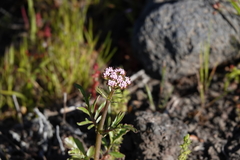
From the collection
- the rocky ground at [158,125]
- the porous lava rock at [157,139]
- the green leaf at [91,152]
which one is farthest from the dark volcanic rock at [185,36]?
the green leaf at [91,152]

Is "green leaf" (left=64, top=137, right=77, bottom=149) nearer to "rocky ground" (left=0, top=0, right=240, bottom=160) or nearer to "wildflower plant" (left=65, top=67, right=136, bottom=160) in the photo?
"wildflower plant" (left=65, top=67, right=136, bottom=160)

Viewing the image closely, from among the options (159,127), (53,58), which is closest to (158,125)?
(159,127)

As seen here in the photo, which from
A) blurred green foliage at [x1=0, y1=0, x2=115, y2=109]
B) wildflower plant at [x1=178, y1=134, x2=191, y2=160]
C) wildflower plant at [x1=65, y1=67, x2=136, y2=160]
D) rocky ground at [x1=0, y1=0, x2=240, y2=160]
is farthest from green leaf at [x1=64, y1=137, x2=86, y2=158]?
blurred green foliage at [x1=0, y1=0, x2=115, y2=109]

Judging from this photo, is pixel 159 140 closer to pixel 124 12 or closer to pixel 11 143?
pixel 11 143

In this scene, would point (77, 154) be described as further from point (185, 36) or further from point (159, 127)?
point (185, 36)

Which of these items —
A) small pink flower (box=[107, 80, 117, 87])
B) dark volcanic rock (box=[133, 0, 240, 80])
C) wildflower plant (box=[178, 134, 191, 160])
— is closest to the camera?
small pink flower (box=[107, 80, 117, 87])

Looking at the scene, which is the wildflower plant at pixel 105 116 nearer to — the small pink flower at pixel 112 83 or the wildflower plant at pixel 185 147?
the small pink flower at pixel 112 83
